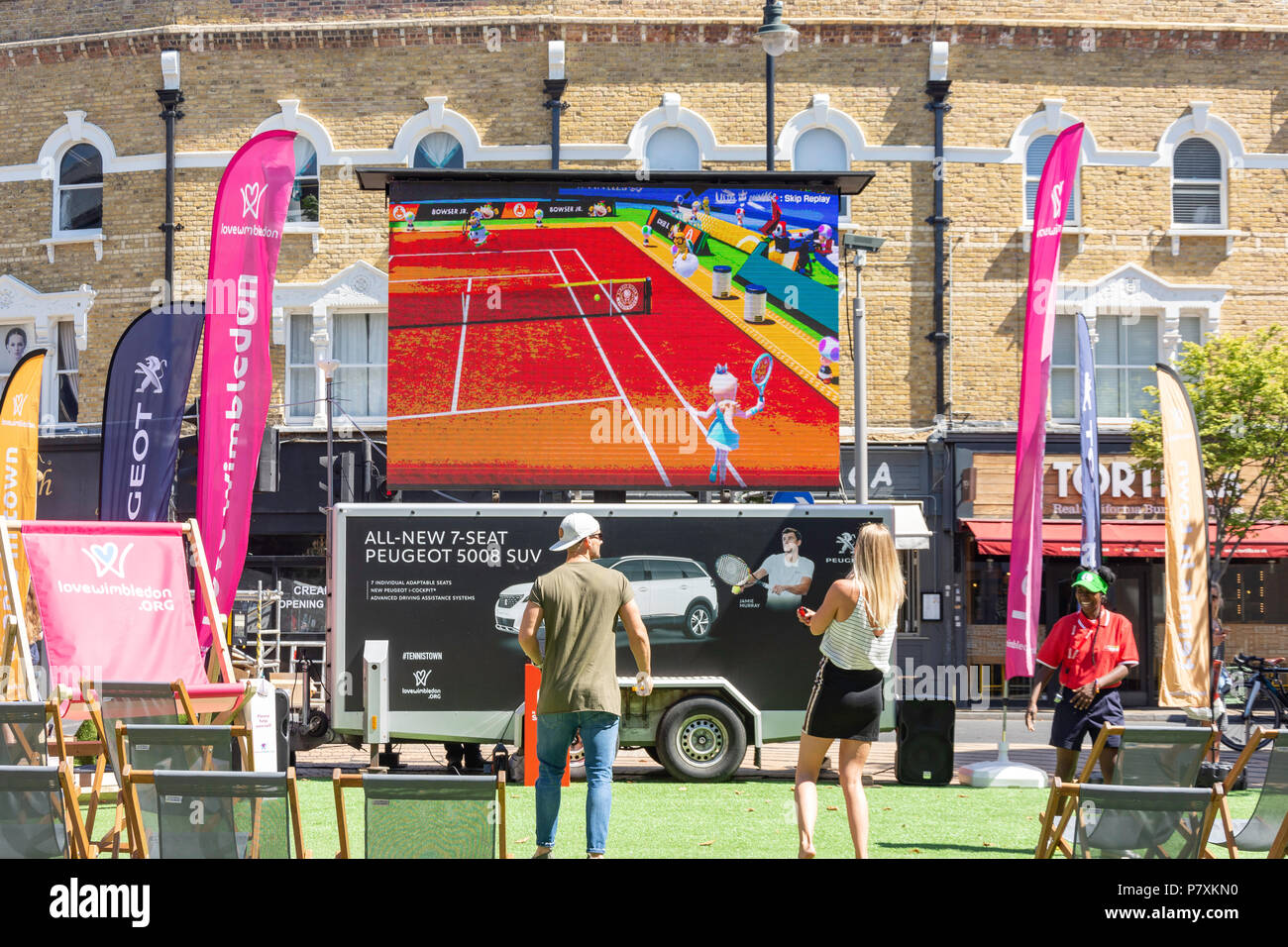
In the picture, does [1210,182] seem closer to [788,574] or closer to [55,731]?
[788,574]

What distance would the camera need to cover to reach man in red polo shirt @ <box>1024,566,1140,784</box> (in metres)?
8.87

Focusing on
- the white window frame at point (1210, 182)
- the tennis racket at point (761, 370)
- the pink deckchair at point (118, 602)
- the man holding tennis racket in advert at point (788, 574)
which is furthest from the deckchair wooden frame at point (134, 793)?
the white window frame at point (1210, 182)

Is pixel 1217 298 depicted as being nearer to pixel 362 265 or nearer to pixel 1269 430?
pixel 1269 430

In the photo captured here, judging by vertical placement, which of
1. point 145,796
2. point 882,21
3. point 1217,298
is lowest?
point 145,796

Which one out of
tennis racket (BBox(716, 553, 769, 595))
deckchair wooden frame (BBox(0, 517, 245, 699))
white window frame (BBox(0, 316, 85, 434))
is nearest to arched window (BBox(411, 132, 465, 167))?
white window frame (BBox(0, 316, 85, 434))

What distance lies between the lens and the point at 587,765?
7.16m

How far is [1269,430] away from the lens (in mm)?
18969

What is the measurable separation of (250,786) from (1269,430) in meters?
17.1

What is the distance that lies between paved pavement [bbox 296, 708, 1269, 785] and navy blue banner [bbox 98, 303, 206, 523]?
3.48 metres

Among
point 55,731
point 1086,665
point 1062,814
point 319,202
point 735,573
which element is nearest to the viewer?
point 1062,814

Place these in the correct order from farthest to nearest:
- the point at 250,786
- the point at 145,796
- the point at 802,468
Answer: the point at 802,468 < the point at 145,796 < the point at 250,786

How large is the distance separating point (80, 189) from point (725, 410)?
541 inches

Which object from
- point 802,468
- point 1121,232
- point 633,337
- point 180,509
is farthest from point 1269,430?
point 180,509

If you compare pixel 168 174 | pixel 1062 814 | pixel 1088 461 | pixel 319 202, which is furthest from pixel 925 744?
pixel 168 174
